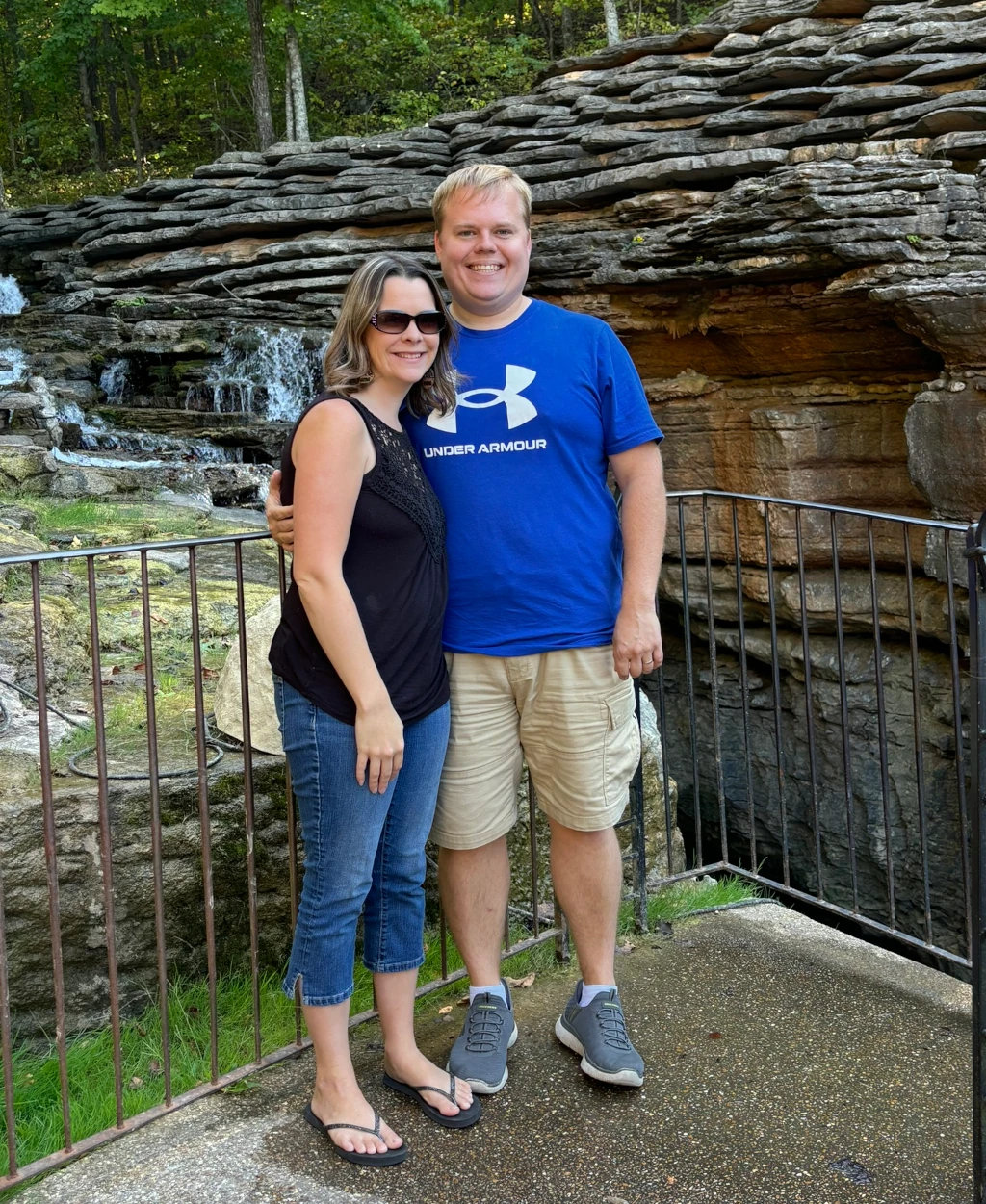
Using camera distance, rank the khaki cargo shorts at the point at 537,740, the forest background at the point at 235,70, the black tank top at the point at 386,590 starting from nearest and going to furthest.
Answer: the black tank top at the point at 386,590 < the khaki cargo shorts at the point at 537,740 < the forest background at the point at 235,70

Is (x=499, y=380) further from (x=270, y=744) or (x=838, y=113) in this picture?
(x=838, y=113)

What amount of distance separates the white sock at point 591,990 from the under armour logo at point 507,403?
4.90ft

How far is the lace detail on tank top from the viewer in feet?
7.74

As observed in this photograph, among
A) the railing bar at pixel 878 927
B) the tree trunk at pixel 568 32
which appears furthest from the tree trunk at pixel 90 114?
the railing bar at pixel 878 927

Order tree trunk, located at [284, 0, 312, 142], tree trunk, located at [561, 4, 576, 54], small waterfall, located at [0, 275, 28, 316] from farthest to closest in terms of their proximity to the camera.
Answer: tree trunk, located at [561, 4, 576, 54] < tree trunk, located at [284, 0, 312, 142] < small waterfall, located at [0, 275, 28, 316]

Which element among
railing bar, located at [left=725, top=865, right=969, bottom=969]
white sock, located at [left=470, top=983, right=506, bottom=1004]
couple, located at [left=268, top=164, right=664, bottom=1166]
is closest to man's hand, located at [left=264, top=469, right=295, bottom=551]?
couple, located at [left=268, top=164, right=664, bottom=1166]

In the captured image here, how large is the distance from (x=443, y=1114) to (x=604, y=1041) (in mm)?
452

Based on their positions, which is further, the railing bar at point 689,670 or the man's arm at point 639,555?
the railing bar at point 689,670

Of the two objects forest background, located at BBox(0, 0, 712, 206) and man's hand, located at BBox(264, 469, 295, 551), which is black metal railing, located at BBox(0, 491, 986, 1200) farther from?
forest background, located at BBox(0, 0, 712, 206)

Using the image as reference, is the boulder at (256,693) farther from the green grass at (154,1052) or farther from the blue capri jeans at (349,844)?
the blue capri jeans at (349,844)

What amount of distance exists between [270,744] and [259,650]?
39 centimetres

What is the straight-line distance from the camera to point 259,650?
4113mm

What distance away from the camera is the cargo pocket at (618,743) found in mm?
2740

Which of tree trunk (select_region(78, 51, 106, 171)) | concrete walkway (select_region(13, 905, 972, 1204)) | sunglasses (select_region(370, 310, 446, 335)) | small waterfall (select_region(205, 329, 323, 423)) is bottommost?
concrete walkway (select_region(13, 905, 972, 1204))
